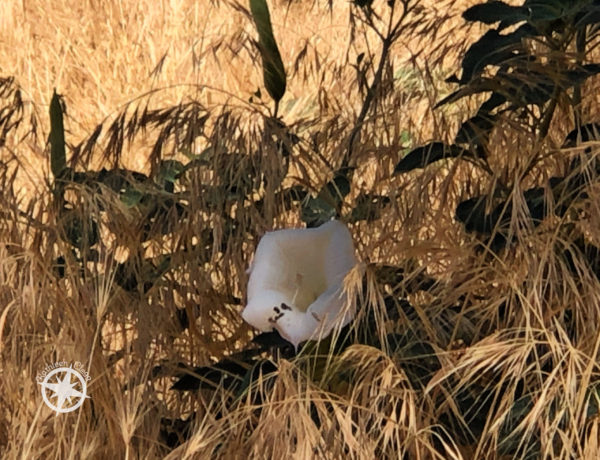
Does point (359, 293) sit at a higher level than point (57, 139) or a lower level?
lower

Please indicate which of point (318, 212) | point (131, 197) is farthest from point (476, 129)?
point (131, 197)

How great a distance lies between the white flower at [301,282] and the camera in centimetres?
99

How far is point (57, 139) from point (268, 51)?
223 millimetres

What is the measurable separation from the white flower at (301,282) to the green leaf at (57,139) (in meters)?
0.27

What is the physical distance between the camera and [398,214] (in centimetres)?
119

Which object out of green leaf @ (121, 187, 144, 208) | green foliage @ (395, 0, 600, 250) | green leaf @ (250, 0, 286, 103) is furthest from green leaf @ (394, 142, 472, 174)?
green leaf @ (121, 187, 144, 208)

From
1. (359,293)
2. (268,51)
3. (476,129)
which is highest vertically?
(268,51)

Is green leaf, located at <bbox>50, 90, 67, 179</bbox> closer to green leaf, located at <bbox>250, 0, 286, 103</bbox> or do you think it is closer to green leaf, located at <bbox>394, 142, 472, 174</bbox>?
green leaf, located at <bbox>250, 0, 286, 103</bbox>

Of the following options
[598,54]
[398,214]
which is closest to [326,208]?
[398,214]

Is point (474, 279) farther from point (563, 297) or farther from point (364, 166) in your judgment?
point (364, 166)

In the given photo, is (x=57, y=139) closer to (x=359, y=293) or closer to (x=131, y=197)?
(x=131, y=197)

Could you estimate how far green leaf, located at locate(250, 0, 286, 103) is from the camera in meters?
1.14

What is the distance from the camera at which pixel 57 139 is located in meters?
1.22

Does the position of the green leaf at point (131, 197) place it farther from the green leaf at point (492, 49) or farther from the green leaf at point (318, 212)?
the green leaf at point (492, 49)
